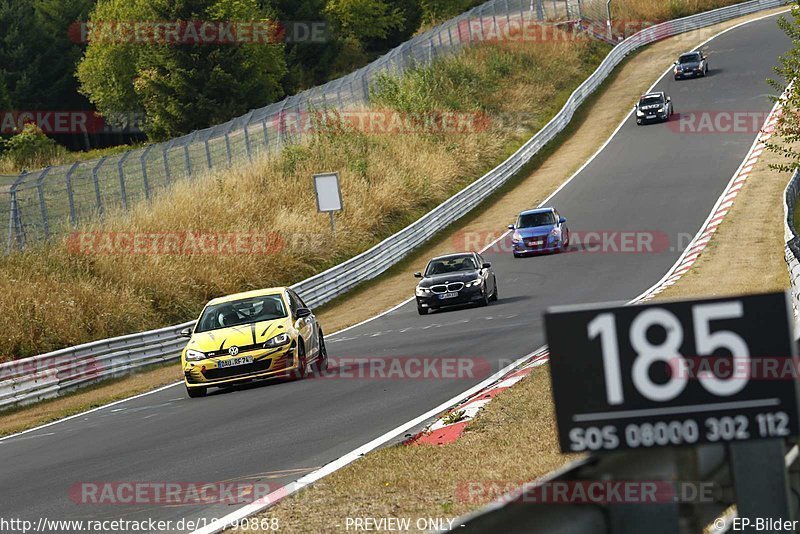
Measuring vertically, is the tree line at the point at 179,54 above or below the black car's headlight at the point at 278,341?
above

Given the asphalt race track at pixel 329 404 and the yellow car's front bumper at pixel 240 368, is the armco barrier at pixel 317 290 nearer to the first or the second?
the asphalt race track at pixel 329 404

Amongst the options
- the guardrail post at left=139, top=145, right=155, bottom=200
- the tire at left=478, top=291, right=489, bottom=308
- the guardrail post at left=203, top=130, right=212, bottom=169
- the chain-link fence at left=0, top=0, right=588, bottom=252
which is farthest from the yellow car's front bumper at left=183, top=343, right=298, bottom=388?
the guardrail post at left=203, top=130, right=212, bottom=169

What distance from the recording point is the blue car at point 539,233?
3675 centimetres

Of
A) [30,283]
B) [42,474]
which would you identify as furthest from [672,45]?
[42,474]

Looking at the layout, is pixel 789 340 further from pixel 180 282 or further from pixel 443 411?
pixel 180 282

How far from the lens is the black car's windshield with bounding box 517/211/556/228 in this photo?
121ft

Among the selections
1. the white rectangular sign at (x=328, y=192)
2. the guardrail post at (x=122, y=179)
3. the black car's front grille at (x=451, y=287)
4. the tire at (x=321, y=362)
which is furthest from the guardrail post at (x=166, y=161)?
the tire at (x=321, y=362)

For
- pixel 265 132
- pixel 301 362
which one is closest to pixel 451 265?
pixel 301 362

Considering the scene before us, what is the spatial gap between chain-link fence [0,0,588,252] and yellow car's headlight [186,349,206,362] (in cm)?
1253

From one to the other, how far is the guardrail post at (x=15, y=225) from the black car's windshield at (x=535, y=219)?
15.4 meters

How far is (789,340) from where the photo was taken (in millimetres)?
3875

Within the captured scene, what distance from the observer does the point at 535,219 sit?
37281 mm

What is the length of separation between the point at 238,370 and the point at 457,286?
1135 cm

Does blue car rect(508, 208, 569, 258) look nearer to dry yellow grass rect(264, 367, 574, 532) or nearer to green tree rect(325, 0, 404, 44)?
dry yellow grass rect(264, 367, 574, 532)
